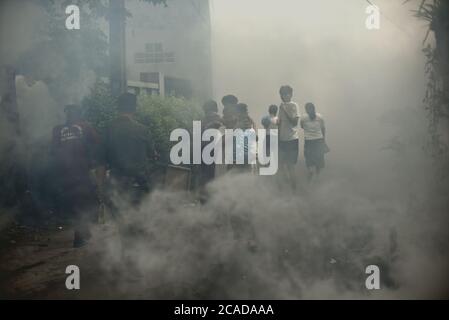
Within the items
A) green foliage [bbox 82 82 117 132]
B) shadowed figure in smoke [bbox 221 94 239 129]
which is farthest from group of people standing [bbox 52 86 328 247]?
green foliage [bbox 82 82 117 132]

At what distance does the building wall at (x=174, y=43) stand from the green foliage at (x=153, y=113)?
789cm

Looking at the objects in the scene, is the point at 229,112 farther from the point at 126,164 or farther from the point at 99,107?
the point at 99,107

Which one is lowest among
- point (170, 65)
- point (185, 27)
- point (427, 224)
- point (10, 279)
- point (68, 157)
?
point (10, 279)

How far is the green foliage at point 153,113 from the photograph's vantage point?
877 centimetres

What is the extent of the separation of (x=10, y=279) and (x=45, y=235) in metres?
2.05

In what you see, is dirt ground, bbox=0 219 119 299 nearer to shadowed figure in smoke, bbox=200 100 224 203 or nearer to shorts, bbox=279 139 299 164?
shadowed figure in smoke, bbox=200 100 224 203

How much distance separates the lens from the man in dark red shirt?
5883mm

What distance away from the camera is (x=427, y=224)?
5.33m

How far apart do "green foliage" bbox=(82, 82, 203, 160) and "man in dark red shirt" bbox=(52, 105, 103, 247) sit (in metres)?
1.89

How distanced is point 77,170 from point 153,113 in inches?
159

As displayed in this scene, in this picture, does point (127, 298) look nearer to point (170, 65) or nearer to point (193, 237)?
point (193, 237)

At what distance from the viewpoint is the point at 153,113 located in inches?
386

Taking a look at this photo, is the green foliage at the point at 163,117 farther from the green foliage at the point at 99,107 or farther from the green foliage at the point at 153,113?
the green foliage at the point at 99,107

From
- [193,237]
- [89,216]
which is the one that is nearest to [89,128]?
[89,216]
